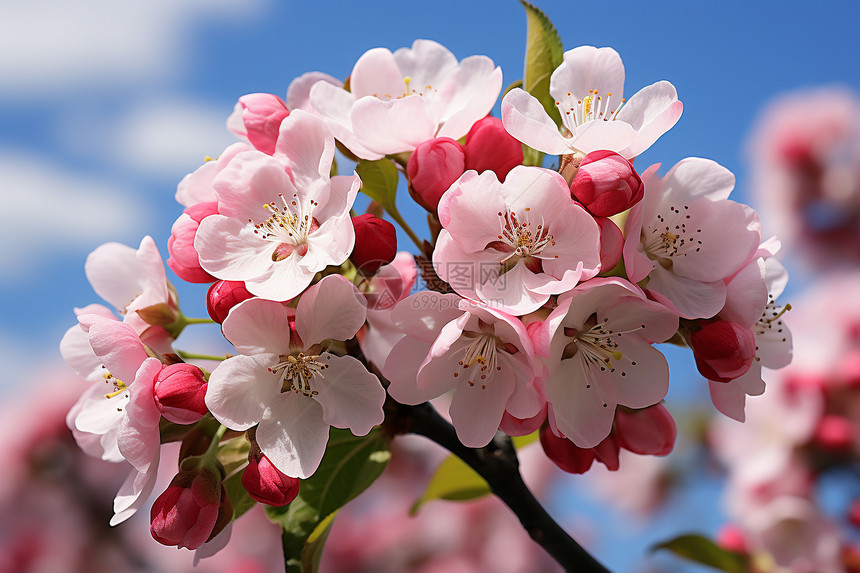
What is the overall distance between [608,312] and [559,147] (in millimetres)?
215

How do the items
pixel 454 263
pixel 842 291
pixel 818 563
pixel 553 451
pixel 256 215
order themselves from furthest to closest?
1. pixel 842 291
2. pixel 818 563
3. pixel 553 451
4. pixel 256 215
5. pixel 454 263

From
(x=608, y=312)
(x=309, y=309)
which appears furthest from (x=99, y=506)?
(x=608, y=312)

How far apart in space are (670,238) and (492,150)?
260 mm

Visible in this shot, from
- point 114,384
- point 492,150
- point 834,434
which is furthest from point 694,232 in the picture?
point 834,434

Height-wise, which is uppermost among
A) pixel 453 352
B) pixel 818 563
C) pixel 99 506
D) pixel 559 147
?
pixel 559 147

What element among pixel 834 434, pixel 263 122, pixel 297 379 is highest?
pixel 263 122

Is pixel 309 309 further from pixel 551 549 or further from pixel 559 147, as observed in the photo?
pixel 551 549

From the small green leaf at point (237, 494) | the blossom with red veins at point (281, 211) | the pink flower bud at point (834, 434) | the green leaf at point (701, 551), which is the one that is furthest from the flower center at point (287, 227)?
the pink flower bud at point (834, 434)

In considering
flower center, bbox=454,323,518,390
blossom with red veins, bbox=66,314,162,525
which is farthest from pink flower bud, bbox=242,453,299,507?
flower center, bbox=454,323,518,390

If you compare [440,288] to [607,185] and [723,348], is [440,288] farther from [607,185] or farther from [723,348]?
[723,348]

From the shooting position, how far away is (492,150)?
2.85ft

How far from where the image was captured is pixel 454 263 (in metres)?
0.79

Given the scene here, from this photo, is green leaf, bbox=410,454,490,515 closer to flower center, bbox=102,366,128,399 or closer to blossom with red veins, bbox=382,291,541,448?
blossom with red veins, bbox=382,291,541,448

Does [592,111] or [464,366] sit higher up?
[592,111]
